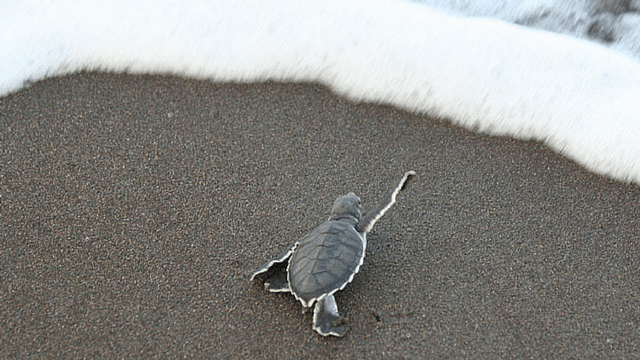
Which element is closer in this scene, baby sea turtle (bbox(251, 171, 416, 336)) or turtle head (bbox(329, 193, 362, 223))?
baby sea turtle (bbox(251, 171, 416, 336))

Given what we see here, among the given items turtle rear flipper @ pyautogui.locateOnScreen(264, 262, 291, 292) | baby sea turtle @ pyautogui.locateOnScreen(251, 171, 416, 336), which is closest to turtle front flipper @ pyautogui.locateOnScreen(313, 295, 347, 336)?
baby sea turtle @ pyautogui.locateOnScreen(251, 171, 416, 336)

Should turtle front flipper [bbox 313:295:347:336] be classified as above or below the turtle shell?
below

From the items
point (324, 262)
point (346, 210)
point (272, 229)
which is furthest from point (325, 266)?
point (272, 229)

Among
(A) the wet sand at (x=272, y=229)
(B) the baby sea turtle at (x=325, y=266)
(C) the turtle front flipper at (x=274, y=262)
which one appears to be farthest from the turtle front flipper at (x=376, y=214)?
(C) the turtle front flipper at (x=274, y=262)

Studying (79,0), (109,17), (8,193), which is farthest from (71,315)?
(79,0)

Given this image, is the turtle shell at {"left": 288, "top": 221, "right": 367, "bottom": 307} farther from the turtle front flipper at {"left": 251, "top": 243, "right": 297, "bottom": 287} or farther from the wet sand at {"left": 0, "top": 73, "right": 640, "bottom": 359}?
the wet sand at {"left": 0, "top": 73, "right": 640, "bottom": 359}

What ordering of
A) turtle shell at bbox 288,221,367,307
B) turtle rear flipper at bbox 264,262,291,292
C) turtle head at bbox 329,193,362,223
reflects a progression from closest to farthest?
turtle shell at bbox 288,221,367,307 → turtle rear flipper at bbox 264,262,291,292 → turtle head at bbox 329,193,362,223

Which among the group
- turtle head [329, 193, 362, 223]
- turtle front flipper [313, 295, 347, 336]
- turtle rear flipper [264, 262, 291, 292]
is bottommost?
turtle rear flipper [264, 262, 291, 292]

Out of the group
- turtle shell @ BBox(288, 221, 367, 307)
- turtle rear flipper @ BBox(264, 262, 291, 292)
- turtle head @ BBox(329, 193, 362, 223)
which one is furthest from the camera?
turtle head @ BBox(329, 193, 362, 223)

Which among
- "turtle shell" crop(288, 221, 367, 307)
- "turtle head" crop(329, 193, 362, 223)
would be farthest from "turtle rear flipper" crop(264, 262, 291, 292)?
"turtle head" crop(329, 193, 362, 223)
